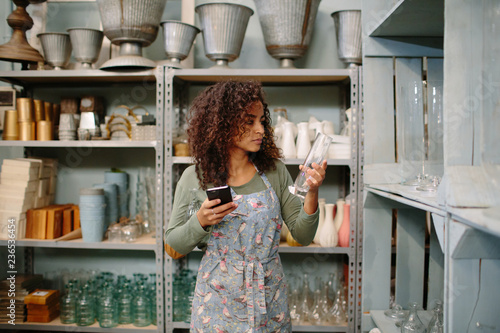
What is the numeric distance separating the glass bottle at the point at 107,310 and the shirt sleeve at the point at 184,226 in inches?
42.8

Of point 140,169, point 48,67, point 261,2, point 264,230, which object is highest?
point 261,2

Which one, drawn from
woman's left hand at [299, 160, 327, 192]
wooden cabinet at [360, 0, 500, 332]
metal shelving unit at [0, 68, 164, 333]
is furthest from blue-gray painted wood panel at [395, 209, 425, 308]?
metal shelving unit at [0, 68, 164, 333]

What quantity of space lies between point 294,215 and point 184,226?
41 centimetres

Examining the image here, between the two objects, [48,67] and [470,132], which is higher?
[48,67]

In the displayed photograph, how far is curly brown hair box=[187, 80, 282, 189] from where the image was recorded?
138 centimetres

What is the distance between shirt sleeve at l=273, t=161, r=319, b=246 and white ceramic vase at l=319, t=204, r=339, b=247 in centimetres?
78

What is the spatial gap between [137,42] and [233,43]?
55 cm

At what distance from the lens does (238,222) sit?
1393 millimetres

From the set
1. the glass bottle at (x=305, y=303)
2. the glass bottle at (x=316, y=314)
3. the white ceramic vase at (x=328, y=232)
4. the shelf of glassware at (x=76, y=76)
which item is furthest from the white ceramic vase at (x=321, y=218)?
the shelf of glassware at (x=76, y=76)

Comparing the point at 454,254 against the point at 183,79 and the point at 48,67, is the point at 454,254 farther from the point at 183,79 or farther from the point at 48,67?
the point at 48,67

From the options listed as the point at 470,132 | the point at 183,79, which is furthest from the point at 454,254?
the point at 183,79

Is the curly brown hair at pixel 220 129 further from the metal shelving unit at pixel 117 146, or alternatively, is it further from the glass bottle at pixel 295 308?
the glass bottle at pixel 295 308

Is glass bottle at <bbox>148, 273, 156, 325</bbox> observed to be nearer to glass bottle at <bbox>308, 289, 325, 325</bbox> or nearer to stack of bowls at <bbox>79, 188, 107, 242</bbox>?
stack of bowls at <bbox>79, 188, 107, 242</bbox>

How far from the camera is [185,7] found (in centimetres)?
250
